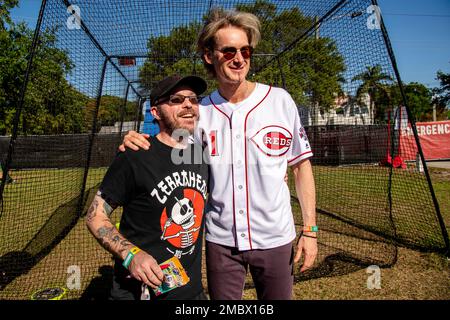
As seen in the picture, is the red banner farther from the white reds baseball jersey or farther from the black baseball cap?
the black baseball cap

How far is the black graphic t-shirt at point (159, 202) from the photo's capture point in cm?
163

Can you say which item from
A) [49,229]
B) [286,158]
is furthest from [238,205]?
[49,229]

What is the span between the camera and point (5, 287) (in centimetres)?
365

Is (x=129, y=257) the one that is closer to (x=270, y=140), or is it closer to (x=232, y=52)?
(x=270, y=140)

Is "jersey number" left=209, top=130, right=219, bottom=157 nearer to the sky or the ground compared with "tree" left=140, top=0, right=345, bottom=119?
nearer to the ground

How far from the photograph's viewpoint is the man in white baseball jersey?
182 centimetres

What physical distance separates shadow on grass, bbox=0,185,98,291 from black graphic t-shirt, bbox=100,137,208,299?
3026 millimetres

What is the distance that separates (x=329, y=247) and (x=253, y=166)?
11.4ft

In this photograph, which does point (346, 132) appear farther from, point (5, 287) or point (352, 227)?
point (5, 287)

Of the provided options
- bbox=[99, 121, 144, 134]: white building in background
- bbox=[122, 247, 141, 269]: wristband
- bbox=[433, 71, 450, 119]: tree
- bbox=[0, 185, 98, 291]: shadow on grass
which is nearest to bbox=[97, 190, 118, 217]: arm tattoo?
bbox=[122, 247, 141, 269]: wristband

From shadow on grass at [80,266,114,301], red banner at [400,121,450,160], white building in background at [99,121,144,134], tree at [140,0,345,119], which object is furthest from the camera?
red banner at [400,121,450,160]

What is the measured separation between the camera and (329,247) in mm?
4711

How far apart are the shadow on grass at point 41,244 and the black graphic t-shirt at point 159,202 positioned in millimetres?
3026
